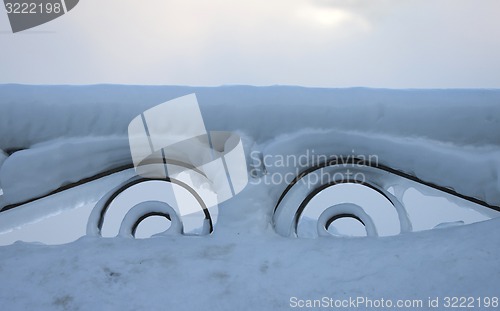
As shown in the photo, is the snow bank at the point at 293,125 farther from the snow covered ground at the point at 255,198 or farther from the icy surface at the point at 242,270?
the icy surface at the point at 242,270

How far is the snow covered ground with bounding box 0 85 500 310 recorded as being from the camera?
111 cm

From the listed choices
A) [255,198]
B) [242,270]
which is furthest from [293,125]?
[242,270]

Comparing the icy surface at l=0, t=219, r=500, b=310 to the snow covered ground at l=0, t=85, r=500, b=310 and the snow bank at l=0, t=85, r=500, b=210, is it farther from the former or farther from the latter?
the snow bank at l=0, t=85, r=500, b=210

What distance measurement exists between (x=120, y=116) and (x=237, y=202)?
446 millimetres

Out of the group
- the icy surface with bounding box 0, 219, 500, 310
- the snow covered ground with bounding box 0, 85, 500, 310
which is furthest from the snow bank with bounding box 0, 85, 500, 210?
the icy surface with bounding box 0, 219, 500, 310

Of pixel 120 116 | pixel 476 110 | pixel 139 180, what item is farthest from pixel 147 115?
pixel 476 110

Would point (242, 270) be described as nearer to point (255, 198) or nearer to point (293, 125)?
point (255, 198)

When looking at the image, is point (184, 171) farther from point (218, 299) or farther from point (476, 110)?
point (476, 110)

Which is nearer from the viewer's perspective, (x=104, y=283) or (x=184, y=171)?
(x=104, y=283)

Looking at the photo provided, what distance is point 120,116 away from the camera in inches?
57.2

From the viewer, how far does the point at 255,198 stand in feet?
4.42

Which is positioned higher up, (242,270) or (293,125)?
(293,125)

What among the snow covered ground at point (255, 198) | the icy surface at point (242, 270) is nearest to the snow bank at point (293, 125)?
the snow covered ground at point (255, 198)

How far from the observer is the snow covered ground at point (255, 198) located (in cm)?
111
